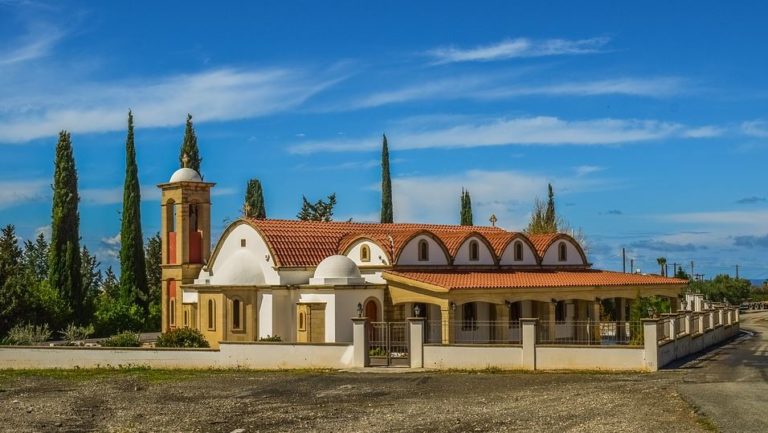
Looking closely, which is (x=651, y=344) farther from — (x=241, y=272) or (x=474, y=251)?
(x=241, y=272)

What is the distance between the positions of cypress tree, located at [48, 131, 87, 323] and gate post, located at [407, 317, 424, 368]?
24.0m

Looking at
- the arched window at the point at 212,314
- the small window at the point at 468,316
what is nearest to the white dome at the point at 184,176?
the arched window at the point at 212,314

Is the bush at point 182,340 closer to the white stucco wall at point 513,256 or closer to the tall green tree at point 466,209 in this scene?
the white stucco wall at point 513,256

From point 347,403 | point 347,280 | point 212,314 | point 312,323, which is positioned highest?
point 347,280

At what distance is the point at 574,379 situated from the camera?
2633 centimetres

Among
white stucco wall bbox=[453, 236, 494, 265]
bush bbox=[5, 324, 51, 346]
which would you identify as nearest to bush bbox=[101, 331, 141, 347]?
bush bbox=[5, 324, 51, 346]

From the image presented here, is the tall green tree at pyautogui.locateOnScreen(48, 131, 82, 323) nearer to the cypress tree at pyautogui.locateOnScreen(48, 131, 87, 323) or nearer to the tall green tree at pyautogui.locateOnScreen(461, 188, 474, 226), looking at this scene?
the cypress tree at pyautogui.locateOnScreen(48, 131, 87, 323)

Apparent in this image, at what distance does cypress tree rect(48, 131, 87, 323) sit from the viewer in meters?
47.6

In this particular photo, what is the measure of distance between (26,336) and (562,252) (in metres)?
23.9

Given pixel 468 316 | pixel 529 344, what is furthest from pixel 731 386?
pixel 468 316

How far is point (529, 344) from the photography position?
93.9ft

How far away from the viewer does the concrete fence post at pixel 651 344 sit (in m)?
27.5

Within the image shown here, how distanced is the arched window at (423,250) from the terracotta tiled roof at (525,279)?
77 centimetres

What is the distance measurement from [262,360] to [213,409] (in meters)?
9.02
